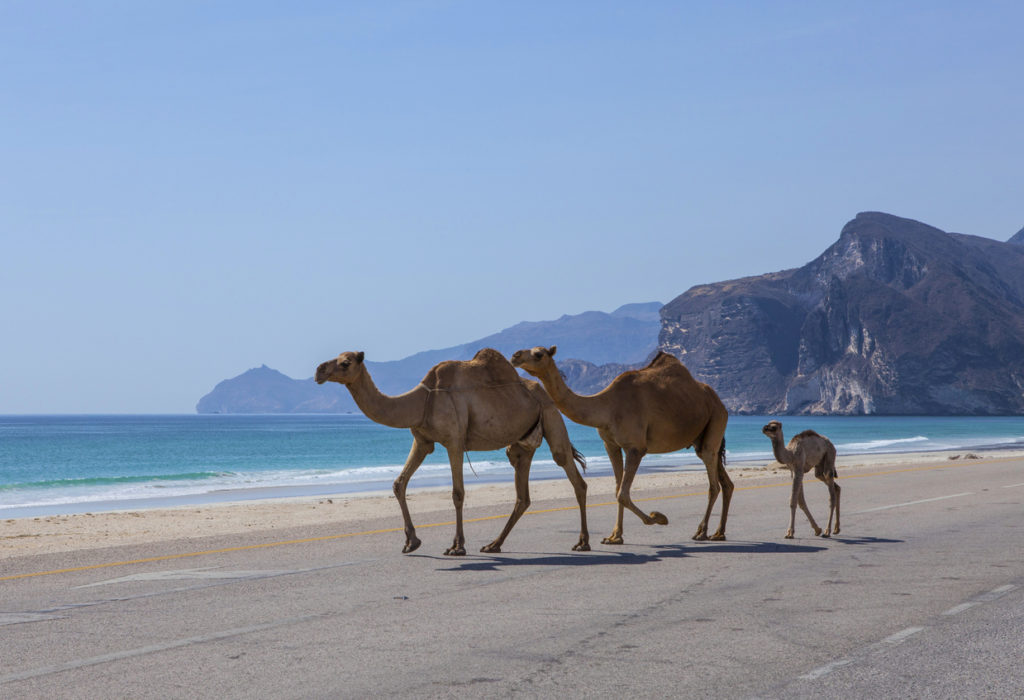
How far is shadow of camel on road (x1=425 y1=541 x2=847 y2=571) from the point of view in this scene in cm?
1209

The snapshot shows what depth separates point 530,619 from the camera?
862 centimetres

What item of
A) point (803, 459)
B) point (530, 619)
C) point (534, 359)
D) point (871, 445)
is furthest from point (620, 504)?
point (871, 445)

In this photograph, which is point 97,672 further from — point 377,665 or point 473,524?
point 473,524

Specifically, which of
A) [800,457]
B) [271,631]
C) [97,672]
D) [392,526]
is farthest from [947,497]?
[97,672]

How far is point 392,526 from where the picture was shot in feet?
56.6

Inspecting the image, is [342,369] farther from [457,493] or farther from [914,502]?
[914,502]

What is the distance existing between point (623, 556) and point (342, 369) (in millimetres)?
3891

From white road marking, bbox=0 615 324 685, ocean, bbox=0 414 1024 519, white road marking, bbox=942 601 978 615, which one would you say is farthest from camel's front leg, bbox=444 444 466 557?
white road marking, bbox=942 601 978 615

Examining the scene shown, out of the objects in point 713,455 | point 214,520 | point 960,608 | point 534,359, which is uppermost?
point 534,359

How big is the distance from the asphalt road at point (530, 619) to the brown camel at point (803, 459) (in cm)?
45

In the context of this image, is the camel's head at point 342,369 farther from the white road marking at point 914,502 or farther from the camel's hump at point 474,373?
the white road marking at point 914,502

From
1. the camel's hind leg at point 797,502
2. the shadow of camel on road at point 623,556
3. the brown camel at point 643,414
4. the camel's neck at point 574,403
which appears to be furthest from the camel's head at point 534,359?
the camel's hind leg at point 797,502

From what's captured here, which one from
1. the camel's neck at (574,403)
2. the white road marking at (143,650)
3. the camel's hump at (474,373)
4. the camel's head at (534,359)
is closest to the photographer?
the white road marking at (143,650)

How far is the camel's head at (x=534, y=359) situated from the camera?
43.3 ft
